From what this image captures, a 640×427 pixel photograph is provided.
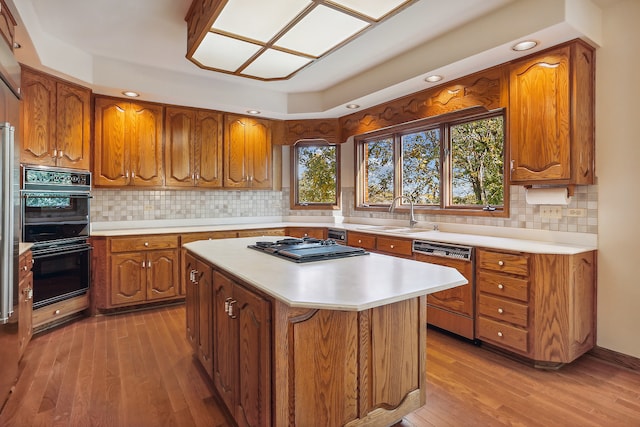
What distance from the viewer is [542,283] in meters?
2.45

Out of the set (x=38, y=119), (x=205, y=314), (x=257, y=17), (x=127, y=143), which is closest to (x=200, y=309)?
(x=205, y=314)

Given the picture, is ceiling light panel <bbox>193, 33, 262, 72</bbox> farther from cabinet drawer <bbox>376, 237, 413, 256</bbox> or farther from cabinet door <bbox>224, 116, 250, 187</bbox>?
cabinet drawer <bbox>376, 237, 413, 256</bbox>

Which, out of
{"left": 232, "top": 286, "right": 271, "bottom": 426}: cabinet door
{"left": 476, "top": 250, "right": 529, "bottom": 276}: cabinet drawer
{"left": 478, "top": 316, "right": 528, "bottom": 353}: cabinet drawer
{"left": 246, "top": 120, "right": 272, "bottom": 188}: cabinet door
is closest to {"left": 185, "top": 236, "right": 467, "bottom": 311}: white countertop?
{"left": 232, "top": 286, "right": 271, "bottom": 426}: cabinet door

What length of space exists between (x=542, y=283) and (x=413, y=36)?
2.22m

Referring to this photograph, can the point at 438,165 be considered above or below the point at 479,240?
above

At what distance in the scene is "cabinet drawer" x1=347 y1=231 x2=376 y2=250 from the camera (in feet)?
12.5

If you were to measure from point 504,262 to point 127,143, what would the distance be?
393cm

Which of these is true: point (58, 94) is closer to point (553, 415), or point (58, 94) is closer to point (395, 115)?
point (395, 115)

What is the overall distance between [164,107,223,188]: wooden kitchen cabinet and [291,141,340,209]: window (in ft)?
3.76

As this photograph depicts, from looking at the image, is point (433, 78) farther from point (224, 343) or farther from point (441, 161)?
point (224, 343)

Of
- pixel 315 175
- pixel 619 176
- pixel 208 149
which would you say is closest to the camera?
pixel 619 176

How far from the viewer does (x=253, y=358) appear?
1546 mm

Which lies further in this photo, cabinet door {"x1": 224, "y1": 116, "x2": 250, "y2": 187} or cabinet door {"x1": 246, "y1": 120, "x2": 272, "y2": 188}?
cabinet door {"x1": 246, "y1": 120, "x2": 272, "y2": 188}

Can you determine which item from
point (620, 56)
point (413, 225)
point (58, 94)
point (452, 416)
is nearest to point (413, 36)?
point (620, 56)
